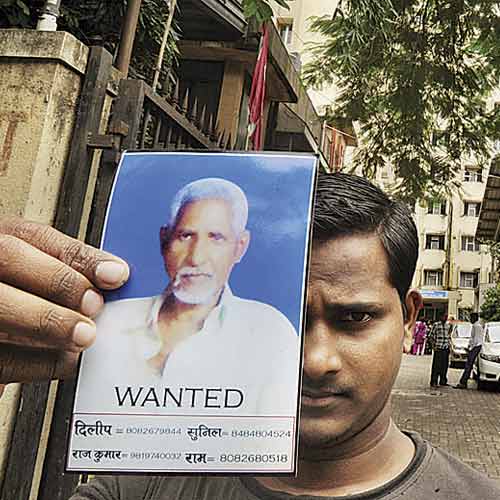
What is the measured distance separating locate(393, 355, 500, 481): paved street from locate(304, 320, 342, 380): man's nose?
394 cm

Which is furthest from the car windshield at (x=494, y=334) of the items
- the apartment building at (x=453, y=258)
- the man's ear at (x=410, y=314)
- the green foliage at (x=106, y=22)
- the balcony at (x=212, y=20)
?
the apartment building at (x=453, y=258)

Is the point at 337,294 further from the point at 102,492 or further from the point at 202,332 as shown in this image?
the point at 102,492

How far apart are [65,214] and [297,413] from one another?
61.9 inches

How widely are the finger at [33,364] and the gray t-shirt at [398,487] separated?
0.23 m

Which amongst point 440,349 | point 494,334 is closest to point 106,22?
point 440,349

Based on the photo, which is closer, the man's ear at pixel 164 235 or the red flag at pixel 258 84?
the man's ear at pixel 164 235

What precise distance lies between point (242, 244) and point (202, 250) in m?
0.06

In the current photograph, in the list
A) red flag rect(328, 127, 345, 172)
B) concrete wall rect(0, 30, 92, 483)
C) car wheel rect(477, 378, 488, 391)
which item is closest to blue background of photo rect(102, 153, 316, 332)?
concrete wall rect(0, 30, 92, 483)

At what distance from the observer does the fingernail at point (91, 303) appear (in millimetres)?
801

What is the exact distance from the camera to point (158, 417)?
79cm

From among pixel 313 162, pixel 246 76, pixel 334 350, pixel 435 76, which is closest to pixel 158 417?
pixel 334 350

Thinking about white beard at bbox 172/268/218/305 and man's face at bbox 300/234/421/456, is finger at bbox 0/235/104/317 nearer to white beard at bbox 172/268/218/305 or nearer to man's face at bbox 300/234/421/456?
white beard at bbox 172/268/218/305

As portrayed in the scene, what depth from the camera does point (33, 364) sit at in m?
0.88

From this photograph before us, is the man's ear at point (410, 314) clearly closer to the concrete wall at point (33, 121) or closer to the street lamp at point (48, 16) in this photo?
the concrete wall at point (33, 121)
